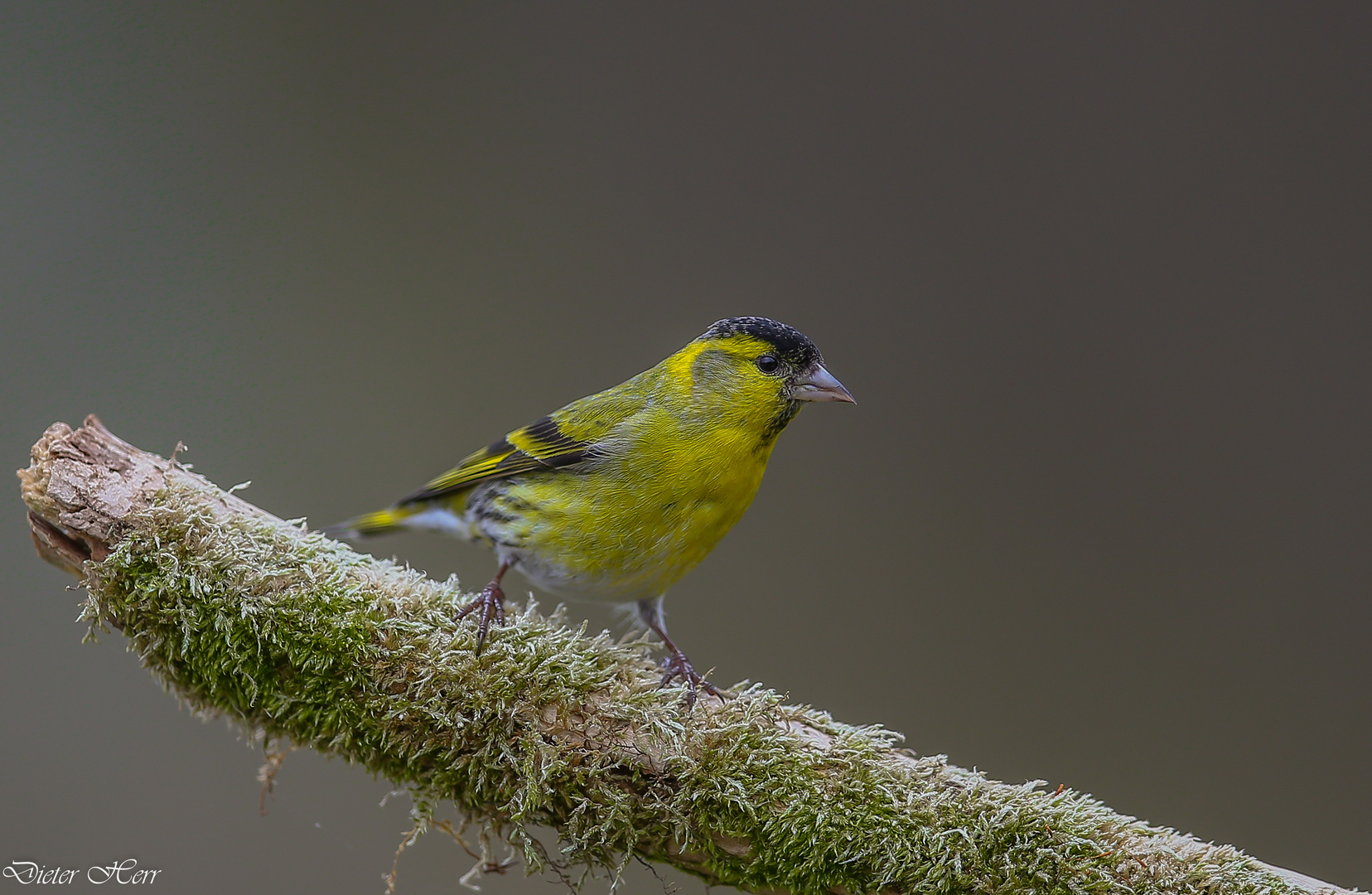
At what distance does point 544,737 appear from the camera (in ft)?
8.80

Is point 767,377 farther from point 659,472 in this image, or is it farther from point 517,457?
point 517,457

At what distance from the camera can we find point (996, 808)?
8.13 ft

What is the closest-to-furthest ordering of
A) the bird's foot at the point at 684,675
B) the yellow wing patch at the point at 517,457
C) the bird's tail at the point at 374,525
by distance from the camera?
the bird's foot at the point at 684,675, the yellow wing patch at the point at 517,457, the bird's tail at the point at 374,525

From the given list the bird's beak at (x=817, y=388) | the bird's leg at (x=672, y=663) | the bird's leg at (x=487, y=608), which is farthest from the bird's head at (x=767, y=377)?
the bird's leg at (x=487, y=608)

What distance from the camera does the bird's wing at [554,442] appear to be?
12.4ft

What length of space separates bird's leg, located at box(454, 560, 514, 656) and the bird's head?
3.75ft

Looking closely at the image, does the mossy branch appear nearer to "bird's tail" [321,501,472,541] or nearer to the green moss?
the green moss

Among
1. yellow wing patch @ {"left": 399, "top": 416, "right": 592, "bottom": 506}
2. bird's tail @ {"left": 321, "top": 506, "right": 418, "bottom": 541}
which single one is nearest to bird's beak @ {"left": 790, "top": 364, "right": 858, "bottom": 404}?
yellow wing patch @ {"left": 399, "top": 416, "right": 592, "bottom": 506}

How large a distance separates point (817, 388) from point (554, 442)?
1136 millimetres

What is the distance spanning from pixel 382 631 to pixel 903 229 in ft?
17.8

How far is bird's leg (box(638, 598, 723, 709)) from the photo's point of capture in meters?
3.16

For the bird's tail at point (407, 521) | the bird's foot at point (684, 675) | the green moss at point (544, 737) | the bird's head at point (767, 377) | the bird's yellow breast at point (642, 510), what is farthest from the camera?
the bird's tail at point (407, 521)

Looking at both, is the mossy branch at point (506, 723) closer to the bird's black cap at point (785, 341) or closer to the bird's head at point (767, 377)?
the bird's head at point (767, 377)

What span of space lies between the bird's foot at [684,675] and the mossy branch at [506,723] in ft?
0.99
